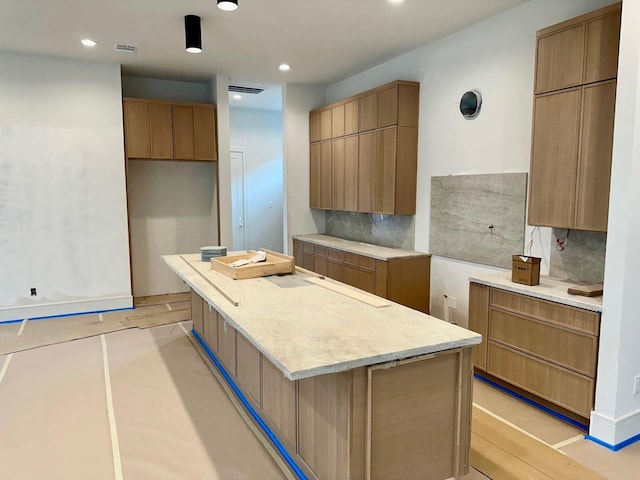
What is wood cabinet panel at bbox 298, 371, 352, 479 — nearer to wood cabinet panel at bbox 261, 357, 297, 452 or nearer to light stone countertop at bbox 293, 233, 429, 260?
wood cabinet panel at bbox 261, 357, 297, 452

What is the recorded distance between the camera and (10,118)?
15.8 feet

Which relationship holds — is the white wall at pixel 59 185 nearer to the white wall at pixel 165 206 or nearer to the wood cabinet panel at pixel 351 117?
the white wall at pixel 165 206

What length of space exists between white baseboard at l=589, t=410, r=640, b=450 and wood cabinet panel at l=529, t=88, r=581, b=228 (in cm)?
120

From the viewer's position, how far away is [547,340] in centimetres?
286

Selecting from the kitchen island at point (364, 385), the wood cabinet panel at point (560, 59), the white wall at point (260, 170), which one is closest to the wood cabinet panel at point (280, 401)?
the kitchen island at point (364, 385)

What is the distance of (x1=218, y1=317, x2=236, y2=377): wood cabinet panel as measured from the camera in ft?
10.8

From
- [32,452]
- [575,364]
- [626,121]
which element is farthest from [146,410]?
[626,121]

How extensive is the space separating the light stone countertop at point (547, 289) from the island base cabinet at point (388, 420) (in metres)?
1.09

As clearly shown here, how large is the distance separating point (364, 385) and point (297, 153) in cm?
485

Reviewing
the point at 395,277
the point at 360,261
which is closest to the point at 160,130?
the point at 360,261

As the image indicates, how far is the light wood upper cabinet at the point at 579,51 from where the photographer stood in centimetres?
264

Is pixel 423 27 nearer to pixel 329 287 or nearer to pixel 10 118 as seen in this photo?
pixel 329 287

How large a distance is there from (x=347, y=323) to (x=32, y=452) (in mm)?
2023

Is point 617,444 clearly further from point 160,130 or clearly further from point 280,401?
point 160,130
